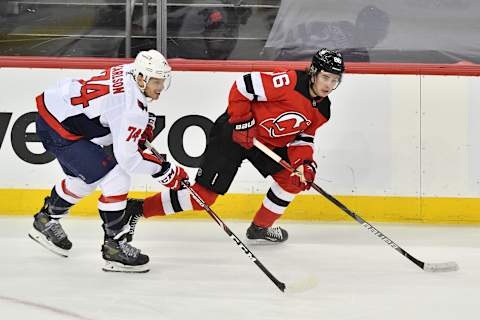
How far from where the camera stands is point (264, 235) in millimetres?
3998

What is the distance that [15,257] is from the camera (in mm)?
3611

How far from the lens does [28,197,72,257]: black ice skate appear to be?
361 cm

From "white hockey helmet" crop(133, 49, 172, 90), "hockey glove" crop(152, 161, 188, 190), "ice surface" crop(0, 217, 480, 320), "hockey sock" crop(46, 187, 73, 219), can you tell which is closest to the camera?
"ice surface" crop(0, 217, 480, 320)

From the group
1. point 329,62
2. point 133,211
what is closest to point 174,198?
point 133,211

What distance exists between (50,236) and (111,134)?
0.55 m

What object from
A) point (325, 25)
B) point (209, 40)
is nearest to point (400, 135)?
point (325, 25)

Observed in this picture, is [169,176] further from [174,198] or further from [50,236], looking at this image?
[50,236]

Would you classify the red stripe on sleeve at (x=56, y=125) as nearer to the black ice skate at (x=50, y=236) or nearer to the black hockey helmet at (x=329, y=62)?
the black ice skate at (x=50, y=236)

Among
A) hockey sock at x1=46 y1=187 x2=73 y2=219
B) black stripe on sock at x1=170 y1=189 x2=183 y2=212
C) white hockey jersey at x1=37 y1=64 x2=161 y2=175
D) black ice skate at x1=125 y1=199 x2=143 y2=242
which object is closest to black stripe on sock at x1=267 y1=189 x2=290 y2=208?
black stripe on sock at x1=170 y1=189 x2=183 y2=212

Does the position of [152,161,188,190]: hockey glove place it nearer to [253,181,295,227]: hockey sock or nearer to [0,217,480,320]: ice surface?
[0,217,480,320]: ice surface

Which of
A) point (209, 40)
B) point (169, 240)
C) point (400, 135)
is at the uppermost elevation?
point (209, 40)

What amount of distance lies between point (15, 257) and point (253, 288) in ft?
3.59

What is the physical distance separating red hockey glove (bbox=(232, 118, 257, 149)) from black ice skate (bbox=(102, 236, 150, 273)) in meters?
0.66

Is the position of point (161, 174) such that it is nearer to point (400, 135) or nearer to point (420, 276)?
point (420, 276)
